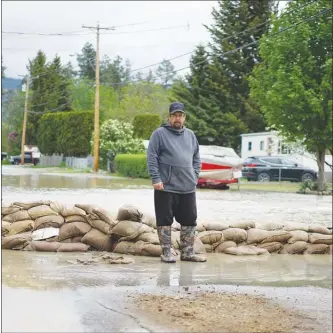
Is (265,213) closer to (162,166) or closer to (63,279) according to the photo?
(162,166)

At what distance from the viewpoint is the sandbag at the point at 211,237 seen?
194 inches

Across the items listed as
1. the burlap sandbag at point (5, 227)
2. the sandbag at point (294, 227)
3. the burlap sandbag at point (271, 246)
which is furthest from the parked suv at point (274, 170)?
the burlap sandbag at point (5, 227)

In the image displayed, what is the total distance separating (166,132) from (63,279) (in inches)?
48.8

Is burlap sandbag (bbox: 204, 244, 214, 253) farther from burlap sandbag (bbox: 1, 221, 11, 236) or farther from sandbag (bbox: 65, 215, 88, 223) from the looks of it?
burlap sandbag (bbox: 1, 221, 11, 236)

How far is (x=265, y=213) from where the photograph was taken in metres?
8.88

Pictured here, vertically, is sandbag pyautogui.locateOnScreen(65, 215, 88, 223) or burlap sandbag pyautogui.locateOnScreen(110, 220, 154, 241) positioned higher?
sandbag pyautogui.locateOnScreen(65, 215, 88, 223)

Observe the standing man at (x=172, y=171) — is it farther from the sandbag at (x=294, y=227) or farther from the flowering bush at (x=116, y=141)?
the flowering bush at (x=116, y=141)

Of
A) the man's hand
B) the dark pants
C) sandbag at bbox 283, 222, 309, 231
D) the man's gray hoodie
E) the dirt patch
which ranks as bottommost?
the dirt patch

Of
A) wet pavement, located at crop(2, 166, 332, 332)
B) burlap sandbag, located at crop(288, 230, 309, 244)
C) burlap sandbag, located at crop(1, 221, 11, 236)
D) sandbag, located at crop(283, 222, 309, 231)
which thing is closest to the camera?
wet pavement, located at crop(2, 166, 332, 332)

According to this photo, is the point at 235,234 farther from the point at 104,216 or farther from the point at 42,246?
the point at 42,246

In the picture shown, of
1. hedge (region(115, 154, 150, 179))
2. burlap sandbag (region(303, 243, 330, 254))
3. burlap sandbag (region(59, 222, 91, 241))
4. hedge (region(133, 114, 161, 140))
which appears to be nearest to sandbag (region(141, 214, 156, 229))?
burlap sandbag (region(59, 222, 91, 241))

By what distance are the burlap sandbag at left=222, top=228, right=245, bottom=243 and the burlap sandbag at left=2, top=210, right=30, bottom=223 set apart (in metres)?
1.42

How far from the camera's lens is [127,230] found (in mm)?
4629

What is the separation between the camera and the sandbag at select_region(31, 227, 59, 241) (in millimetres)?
4715
